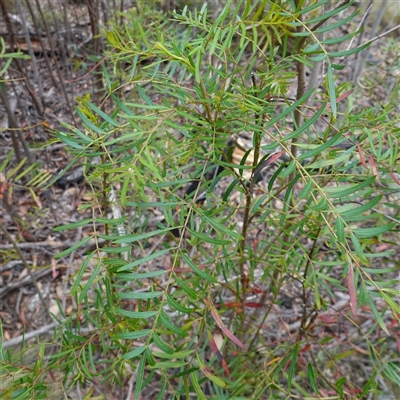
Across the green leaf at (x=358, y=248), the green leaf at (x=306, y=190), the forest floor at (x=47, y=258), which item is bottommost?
the forest floor at (x=47, y=258)

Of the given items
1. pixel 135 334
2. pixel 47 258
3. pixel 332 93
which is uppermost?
pixel 332 93

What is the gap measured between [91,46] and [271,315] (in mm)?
1588

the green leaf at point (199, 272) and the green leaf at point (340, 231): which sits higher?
the green leaf at point (340, 231)

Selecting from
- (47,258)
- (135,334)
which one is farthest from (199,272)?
(47,258)

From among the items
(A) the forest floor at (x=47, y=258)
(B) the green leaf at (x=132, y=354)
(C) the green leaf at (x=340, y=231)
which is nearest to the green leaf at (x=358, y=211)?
(C) the green leaf at (x=340, y=231)

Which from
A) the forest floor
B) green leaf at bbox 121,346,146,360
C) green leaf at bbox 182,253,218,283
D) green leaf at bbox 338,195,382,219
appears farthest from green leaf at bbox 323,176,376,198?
the forest floor

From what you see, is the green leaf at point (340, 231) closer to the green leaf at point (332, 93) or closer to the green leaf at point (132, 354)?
the green leaf at point (332, 93)

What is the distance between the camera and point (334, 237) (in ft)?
1.64

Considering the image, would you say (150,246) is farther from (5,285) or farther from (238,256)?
(238,256)

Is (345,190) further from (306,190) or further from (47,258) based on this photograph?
(47,258)

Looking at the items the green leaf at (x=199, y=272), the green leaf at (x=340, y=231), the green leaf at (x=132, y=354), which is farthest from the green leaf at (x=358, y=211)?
the green leaf at (x=132, y=354)

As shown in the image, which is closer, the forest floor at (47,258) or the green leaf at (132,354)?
the green leaf at (132,354)

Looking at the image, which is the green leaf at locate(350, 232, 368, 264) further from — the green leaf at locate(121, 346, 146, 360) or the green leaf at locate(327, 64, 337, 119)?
the green leaf at locate(121, 346, 146, 360)

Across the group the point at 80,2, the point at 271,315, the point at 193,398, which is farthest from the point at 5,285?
the point at 80,2
